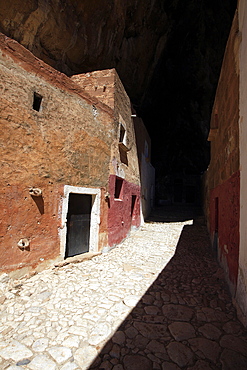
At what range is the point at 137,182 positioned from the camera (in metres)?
9.91

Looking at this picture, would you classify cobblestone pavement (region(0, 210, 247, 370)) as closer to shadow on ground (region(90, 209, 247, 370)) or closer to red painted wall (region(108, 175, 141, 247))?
shadow on ground (region(90, 209, 247, 370))

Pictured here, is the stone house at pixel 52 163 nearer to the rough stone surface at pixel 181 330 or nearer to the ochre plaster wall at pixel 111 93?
the ochre plaster wall at pixel 111 93

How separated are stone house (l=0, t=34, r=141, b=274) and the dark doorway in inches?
1.1

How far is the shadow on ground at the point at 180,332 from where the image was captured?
6.77 ft

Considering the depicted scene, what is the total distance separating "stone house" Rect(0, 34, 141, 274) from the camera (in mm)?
3789

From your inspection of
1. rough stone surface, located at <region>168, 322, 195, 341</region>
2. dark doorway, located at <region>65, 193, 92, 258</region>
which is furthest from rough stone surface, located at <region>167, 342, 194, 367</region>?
dark doorway, located at <region>65, 193, 92, 258</region>

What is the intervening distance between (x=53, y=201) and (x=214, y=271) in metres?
4.12

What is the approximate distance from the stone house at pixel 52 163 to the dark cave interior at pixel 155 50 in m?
3.36

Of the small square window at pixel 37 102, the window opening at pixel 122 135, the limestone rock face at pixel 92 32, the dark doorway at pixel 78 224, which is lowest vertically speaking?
the dark doorway at pixel 78 224

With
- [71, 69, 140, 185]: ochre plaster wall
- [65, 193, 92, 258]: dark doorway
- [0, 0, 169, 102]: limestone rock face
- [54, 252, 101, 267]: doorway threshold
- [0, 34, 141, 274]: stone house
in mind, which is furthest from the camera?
[0, 0, 169, 102]: limestone rock face

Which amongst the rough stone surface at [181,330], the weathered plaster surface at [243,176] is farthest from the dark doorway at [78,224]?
the weathered plaster surface at [243,176]

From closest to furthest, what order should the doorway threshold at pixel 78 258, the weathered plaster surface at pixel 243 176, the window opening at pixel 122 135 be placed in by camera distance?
1. the weathered plaster surface at pixel 243 176
2. the doorway threshold at pixel 78 258
3. the window opening at pixel 122 135

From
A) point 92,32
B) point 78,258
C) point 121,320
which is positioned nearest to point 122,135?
point 78,258

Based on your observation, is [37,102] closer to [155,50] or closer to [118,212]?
[118,212]
